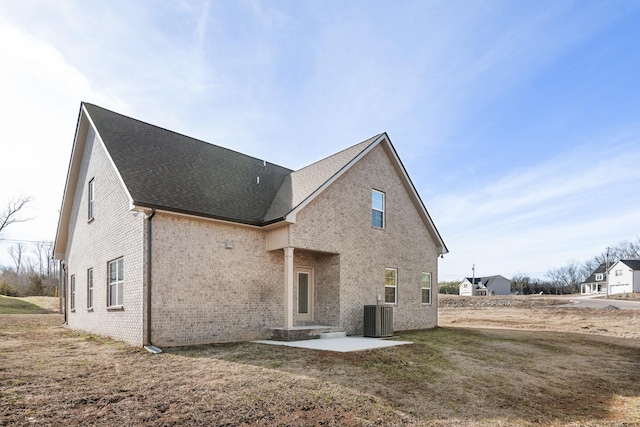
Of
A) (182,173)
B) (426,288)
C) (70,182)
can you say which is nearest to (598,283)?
(426,288)

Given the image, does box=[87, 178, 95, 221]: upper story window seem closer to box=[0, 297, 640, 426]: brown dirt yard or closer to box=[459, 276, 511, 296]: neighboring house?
box=[0, 297, 640, 426]: brown dirt yard

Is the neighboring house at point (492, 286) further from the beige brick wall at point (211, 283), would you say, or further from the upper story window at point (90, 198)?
the upper story window at point (90, 198)

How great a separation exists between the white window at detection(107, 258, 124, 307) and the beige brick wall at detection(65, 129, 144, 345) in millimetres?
239

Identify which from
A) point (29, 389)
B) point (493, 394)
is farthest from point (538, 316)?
point (29, 389)

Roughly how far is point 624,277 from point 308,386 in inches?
2920

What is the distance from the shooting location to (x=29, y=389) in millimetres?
6352

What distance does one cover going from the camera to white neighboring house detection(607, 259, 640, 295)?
2363 inches

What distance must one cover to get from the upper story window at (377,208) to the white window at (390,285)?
1.90m

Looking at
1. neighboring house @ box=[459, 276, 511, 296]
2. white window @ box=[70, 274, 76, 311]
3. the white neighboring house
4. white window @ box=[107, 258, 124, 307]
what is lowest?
neighboring house @ box=[459, 276, 511, 296]

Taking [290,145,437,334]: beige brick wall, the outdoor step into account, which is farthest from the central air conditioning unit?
the outdoor step

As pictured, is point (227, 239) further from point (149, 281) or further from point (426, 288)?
point (426, 288)

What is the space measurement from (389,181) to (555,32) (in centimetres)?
758

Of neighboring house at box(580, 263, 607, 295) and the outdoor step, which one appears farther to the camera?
neighboring house at box(580, 263, 607, 295)

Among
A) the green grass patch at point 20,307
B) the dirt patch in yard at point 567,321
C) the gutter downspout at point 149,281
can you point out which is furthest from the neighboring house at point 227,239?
the green grass patch at point 20,307
